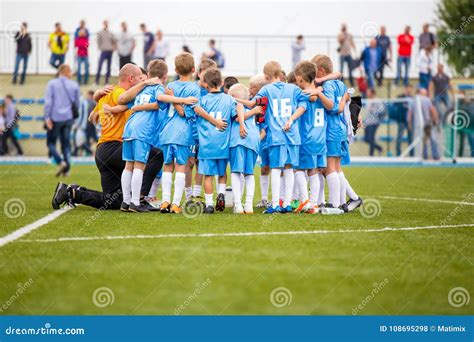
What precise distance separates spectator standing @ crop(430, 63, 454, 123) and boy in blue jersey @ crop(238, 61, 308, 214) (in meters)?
19.3

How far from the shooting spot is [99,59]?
1246 inches

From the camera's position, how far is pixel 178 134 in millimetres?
11172

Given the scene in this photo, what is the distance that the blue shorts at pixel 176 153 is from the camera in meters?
11.2

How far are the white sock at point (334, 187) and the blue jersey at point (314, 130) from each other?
1.09 ft

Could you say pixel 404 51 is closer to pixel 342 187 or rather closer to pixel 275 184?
pixel 342 187

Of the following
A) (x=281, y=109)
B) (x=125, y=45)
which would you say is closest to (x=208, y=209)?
(x=281, y=109)

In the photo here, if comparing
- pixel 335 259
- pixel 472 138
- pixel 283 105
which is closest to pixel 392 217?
pixel 283 105

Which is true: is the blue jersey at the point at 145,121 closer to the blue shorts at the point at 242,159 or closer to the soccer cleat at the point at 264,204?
the blue shorts at the point at 242,159

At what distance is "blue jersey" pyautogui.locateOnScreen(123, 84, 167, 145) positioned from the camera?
11.2 m

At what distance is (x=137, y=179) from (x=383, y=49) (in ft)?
70.8

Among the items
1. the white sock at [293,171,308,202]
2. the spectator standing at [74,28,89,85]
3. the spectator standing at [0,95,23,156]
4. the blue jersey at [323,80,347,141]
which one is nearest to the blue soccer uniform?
the white sock at [293,171,308,202]

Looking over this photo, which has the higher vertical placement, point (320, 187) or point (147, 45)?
point (147, 45)

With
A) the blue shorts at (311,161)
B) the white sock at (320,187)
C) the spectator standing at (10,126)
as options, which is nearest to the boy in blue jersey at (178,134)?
the blue shorts at (311,161)

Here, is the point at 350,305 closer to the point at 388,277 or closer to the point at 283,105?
the point at 388,277
